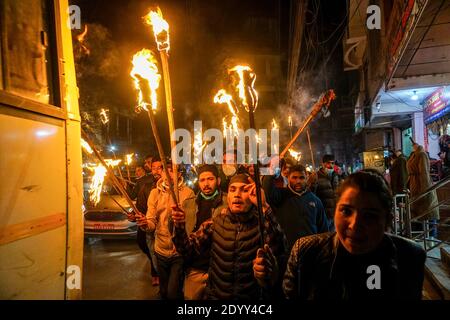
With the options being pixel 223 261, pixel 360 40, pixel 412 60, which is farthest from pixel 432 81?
pixel 223 261

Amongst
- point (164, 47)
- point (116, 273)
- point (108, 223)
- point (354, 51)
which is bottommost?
point (116, 273)

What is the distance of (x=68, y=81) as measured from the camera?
2455 millimetres

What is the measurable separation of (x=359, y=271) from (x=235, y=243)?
1.43 m

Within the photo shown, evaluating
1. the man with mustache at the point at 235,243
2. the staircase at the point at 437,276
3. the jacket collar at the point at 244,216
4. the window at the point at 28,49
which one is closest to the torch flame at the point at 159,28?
the window at the point at 28,49

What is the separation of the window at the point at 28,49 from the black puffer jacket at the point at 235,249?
1810 mm

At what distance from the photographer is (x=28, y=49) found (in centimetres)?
211

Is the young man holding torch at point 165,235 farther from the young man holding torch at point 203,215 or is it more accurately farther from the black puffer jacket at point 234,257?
the black puffer jacket at point 234,257

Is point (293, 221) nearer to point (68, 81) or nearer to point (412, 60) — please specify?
point (68, 81)

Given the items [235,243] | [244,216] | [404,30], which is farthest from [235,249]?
[404,30]

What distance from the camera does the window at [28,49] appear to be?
194cm

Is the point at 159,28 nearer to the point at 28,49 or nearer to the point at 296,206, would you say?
the point at 28,49

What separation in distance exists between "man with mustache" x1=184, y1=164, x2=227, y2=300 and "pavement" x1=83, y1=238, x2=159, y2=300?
83.8 inches

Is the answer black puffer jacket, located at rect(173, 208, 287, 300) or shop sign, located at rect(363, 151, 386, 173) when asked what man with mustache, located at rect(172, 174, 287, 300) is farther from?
shop sign, located at rect(363, 151, 386, 173)
